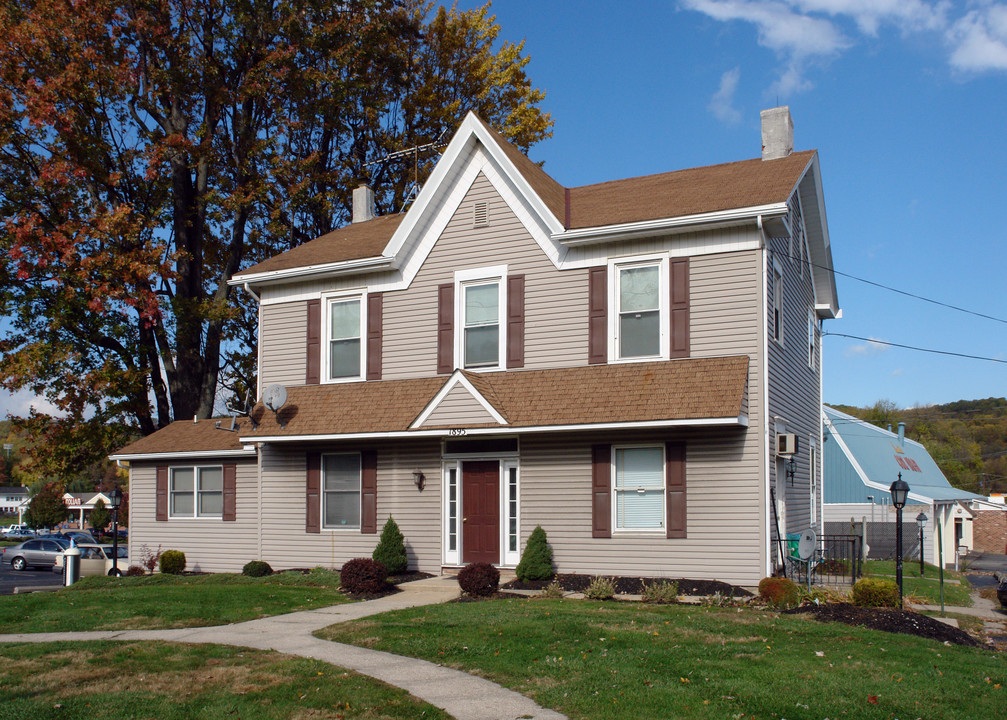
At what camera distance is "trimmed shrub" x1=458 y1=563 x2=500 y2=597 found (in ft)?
47.0

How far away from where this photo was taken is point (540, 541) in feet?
51.7

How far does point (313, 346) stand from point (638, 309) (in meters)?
7.12

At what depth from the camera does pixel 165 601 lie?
1416 cm

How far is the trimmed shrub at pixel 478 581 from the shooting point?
47.0 ft

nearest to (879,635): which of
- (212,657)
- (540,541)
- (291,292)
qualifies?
(540,541)

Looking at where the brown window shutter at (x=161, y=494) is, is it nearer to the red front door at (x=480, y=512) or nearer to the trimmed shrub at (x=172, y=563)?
the trimmed shrub at (x=172, y=563)

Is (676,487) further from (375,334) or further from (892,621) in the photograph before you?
(375,334)

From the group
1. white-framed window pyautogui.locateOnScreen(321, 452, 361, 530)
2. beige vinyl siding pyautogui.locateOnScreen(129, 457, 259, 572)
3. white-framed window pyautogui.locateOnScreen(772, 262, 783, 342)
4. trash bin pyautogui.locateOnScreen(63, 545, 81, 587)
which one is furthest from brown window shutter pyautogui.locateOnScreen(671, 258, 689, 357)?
trash bin pyautogui.locateOnScreen(63, 545, 81, 587)

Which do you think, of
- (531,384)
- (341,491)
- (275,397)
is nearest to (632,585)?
(531,384)

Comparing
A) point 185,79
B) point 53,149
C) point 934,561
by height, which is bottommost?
point 934,561

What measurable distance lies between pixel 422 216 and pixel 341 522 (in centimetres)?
639

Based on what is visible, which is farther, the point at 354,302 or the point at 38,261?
the point at 38,261

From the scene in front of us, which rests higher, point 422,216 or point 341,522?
point 422,216

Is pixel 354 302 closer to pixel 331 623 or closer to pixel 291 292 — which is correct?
pixel 291 292
